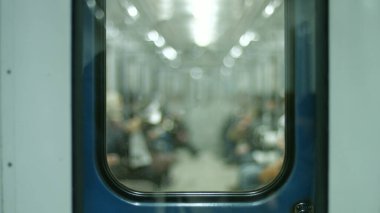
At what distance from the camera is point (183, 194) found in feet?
5.41

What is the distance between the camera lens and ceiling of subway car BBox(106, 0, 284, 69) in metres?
1.64

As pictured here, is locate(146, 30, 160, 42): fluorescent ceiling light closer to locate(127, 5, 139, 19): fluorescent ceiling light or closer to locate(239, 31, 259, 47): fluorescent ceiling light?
locate(127, 5, 139, 19): fluorescent ceiling light

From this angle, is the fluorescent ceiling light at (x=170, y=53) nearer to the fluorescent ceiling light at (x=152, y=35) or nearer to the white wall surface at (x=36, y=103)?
the fluorescent ceiling light at (x=152, y=35)

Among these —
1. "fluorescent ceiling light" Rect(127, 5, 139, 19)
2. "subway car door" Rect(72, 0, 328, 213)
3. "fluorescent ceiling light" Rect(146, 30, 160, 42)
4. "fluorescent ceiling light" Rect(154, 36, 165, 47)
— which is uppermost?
"fluorescent ceiling light" Rect(127, 5, 139, 19)

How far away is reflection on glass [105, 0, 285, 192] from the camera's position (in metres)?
1.64

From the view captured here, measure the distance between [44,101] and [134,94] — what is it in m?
0.30

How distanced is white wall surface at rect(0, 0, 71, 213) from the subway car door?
0.24 feet

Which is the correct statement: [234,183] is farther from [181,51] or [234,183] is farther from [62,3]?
[62,3]

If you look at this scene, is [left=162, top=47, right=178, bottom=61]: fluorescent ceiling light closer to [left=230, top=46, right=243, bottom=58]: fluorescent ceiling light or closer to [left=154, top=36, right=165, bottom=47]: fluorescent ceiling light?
[left=154, top=36, right=165, bottom=47]: fluorescent ceiling light

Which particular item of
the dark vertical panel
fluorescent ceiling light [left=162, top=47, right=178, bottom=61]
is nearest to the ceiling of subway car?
fluorescent ceiling light [left=162, top=47, right=178, bottom=61]

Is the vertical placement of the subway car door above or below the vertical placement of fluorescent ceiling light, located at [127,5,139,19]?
below

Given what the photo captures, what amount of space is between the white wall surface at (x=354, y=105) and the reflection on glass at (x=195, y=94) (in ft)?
0.60

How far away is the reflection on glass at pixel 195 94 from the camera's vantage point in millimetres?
1638

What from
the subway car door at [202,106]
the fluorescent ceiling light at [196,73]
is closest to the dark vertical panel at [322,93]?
the subway car door at [202,106]
